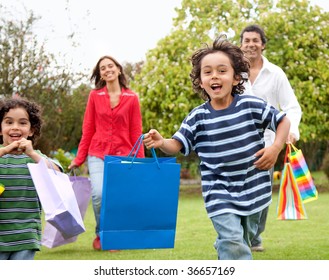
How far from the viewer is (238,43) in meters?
16.3

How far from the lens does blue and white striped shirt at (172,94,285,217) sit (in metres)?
4.29

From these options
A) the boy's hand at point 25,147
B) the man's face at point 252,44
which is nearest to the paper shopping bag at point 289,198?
the man's face at point 252,44

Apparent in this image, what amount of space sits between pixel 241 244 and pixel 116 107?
10.6 feet

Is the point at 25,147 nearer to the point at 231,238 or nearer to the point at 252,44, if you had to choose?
the point at 231,238

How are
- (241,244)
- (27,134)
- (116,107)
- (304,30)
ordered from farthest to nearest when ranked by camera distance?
(304,30) → (116,107) → (27,134) → (241,244)

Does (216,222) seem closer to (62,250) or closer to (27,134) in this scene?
(27,134)

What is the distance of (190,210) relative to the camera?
12.5 metres

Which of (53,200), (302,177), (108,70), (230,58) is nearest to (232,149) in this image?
(230,58)

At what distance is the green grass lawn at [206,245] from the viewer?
6.51 meters

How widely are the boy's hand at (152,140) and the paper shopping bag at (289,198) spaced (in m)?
1.86

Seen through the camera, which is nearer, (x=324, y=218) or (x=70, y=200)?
(x=70, y=200)

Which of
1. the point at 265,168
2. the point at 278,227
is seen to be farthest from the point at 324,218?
the point at 265,168

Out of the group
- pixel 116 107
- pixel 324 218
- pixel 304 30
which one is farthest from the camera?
pixel 304 30

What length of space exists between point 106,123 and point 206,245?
168cm
